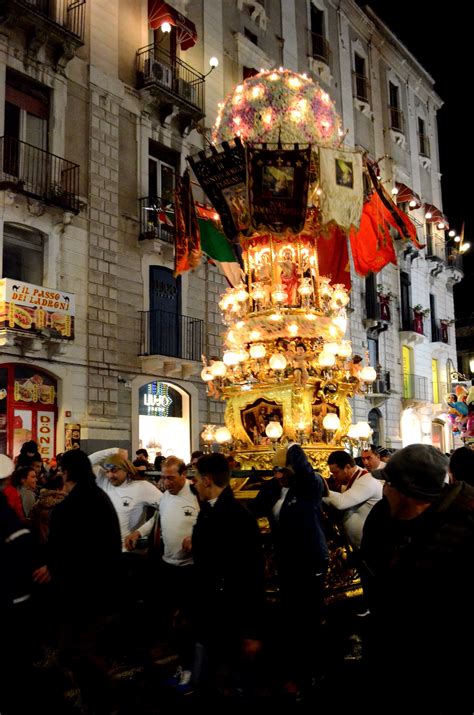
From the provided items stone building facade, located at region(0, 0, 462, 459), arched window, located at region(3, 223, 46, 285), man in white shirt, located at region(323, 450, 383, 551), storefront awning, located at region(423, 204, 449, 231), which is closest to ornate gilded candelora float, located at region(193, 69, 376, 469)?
man in white shirt, located at region(323, 450, 383, 551)

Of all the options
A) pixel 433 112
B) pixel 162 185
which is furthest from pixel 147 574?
pixel 433 112

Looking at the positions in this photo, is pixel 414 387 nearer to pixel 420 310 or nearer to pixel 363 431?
pixel 420 310

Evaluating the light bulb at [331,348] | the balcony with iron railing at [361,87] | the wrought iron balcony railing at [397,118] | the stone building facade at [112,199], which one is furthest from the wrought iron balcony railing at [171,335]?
the wrought iron balcony railing at [397,118]

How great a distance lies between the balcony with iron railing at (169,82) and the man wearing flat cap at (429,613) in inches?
713

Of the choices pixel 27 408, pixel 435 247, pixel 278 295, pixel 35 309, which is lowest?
pixel 27 408

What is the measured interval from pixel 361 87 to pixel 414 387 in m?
14.7

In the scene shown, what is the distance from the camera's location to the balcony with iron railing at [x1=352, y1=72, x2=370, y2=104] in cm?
3001

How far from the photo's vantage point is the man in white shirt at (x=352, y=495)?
6785 millimetres

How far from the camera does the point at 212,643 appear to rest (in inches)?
176

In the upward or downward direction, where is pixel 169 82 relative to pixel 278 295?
upward

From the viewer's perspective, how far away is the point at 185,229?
11.2 meters

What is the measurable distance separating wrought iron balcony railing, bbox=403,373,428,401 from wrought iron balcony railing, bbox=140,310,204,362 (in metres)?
15.0

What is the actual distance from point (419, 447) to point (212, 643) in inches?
92.4

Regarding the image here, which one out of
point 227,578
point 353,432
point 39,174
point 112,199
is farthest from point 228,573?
point 112,199
